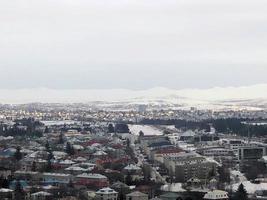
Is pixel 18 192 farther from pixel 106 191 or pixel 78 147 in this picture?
pixel 78 147

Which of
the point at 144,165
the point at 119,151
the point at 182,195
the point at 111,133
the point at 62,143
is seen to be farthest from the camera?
the point at 111,133

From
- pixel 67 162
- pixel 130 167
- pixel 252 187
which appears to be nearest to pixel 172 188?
pixel 252 187

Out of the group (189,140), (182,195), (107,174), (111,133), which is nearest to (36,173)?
(107,174)

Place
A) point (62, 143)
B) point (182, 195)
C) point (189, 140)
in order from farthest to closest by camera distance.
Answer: point (189, 140), point (62, 143), point (182, 195)

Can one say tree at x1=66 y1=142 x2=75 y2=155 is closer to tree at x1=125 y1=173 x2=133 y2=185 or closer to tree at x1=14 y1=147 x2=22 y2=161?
tree at x1=14 y1=147 x2=22 y2=161

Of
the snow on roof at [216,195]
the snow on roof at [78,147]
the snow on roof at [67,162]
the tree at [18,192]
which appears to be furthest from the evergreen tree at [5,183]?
the snow on roof at [78,147]

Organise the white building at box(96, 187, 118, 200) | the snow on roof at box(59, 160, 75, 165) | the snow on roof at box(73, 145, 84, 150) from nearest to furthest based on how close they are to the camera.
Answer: the white building at box(96, 187, 118, 200) < the snow on roof at box(59, 160, 75, 165) < the snow on roof at box(73, 145, 84, 150)

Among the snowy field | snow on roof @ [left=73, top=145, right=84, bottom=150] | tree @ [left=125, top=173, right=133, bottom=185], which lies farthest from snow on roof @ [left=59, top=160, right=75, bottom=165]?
the snowy field

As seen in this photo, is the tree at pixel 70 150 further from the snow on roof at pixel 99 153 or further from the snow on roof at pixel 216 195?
the snow on roof at pixel 216 195

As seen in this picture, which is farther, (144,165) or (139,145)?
(139,145)

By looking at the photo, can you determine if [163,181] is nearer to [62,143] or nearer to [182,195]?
[182,195]

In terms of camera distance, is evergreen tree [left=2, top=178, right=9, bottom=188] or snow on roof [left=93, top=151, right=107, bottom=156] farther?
snow on roof [left=93, top=151, right=107, bottom=156]
